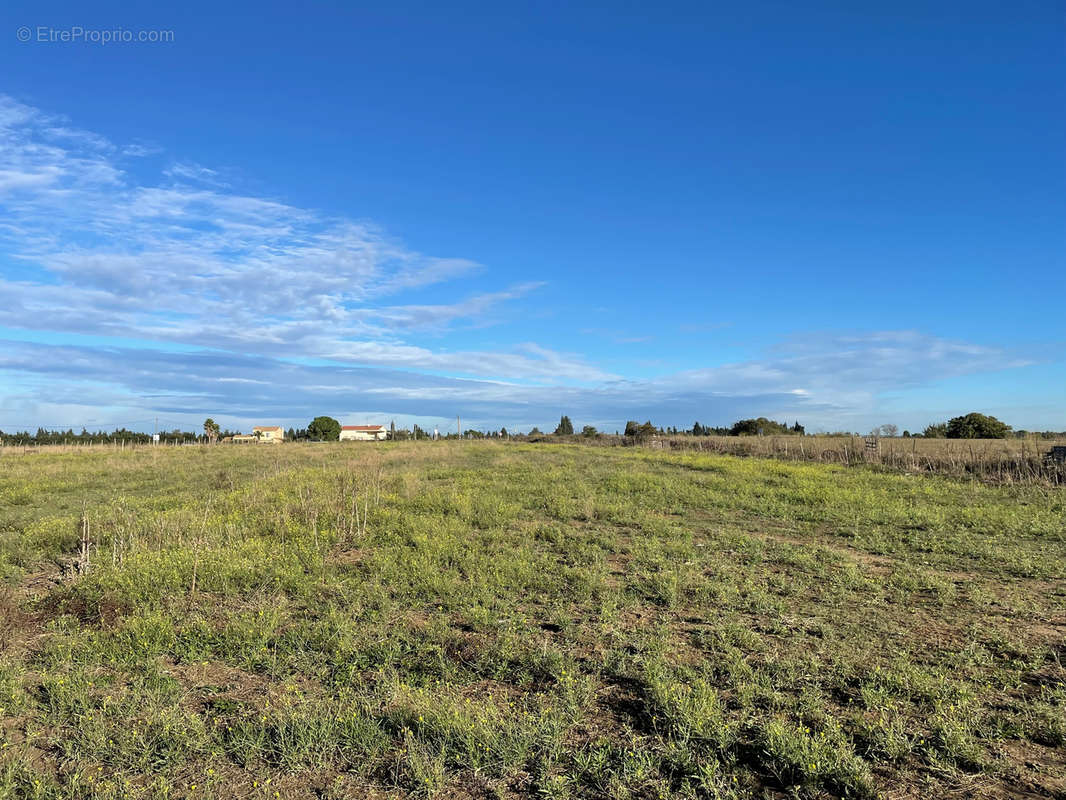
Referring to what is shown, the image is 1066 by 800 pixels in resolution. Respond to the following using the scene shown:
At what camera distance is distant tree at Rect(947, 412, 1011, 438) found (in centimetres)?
4034

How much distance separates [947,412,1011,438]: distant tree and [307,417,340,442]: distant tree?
64.1 metres

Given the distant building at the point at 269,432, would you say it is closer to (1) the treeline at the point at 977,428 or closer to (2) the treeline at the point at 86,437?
(2) the treeline at the point at 86,437

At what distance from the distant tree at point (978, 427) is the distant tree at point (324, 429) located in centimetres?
6413

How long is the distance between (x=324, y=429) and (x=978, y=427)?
67.7 meters

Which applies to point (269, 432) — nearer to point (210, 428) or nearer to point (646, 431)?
point (210, 428)

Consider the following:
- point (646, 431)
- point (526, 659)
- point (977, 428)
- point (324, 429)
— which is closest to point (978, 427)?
point (977, 428)

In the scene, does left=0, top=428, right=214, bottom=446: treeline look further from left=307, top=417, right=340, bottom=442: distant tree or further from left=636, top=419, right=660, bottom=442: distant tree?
left=636, top=419, right=660, bottom=442: distant tree

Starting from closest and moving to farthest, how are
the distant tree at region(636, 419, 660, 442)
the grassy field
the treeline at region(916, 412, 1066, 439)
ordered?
the grassy field → the treeline at region(916, 412, 1066, 439) → the distant tree at region(636, 419, 660, 442)

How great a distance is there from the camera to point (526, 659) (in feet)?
15.4

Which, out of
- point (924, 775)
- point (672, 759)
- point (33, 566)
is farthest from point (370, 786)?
point (33, 566)

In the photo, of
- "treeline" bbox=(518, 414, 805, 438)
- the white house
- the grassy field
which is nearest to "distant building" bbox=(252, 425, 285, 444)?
the white house

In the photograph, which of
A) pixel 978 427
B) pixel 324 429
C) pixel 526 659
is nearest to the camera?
pixel 526 659

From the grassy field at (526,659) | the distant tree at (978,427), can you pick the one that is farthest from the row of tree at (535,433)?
the grassy field at (526,659)

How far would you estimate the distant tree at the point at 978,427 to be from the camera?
40.3 m
